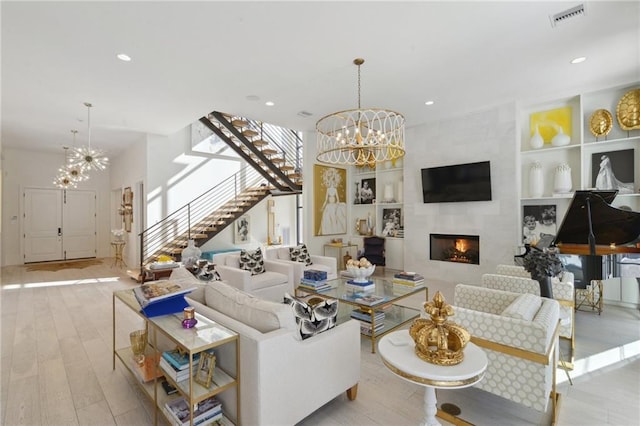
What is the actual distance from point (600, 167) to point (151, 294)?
6.04m

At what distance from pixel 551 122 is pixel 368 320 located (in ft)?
15.2

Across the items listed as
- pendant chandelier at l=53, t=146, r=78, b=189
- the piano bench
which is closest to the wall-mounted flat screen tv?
the piano bench

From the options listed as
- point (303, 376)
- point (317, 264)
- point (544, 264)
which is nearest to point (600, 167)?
point (544, 264)

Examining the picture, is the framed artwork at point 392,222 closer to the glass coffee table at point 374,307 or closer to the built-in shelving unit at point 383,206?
the built-in shelving unit at point 383,206

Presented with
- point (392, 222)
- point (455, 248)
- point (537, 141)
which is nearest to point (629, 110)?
point (537, 141)

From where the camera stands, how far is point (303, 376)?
6.21 ft

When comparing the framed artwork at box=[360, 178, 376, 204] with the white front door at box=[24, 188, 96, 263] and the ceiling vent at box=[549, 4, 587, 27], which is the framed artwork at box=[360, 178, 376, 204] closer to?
the ceiling vent at box=[549, 4, 587, 27]

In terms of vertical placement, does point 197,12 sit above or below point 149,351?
above

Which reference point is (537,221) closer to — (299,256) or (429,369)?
(299,256)

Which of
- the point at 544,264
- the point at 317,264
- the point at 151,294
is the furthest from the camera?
the point at 317,264

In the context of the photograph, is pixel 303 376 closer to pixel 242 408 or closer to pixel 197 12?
pixel 242 408

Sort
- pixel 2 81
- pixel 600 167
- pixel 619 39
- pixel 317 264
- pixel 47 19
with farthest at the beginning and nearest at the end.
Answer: pixel 317 264, pixel 600 167, pixel 2 81, pixel 619 39, pixel 47 19

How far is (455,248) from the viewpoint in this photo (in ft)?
19.4

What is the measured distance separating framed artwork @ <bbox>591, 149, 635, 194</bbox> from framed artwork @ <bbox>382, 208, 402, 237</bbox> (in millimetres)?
3415
